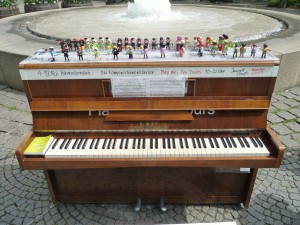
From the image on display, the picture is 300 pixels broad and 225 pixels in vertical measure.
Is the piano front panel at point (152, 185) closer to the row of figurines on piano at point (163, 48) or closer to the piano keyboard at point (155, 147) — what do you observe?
the piano keyboard at point (155, 147)

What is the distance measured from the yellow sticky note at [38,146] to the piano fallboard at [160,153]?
58 millimetres

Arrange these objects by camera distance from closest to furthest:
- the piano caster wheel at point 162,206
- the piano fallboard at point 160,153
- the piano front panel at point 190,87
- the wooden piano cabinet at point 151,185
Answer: the piano fallboard at point 160,153, the piano front panel at point 190,87, the wooden piano cabinet at point 151,185, the piano caster wheel at point 162,206

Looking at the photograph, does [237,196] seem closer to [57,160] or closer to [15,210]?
[57,160]

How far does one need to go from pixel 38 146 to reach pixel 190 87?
219 cm

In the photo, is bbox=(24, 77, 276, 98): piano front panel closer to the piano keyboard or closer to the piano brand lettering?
the piano brand lettering

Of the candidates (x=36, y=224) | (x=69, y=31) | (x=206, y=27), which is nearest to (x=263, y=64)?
(x=36, y=224)

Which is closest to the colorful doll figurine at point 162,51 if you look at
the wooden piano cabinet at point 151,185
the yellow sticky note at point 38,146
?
the wooden piano cabinet at point 151,185

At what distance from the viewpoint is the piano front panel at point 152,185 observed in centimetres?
402

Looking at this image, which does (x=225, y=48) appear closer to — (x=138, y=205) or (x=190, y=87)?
(x=190, y=87)

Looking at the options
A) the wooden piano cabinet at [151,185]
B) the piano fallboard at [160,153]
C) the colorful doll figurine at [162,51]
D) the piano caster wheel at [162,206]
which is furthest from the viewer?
the piano caster wheel at [162,206]

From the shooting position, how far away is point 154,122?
3553 mm

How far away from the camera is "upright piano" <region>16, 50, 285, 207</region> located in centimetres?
329

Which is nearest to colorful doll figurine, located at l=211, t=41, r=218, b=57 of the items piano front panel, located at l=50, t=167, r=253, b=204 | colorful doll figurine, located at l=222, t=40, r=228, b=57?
colorful doll figurine, located at l=222, t=40, r=228, b=57

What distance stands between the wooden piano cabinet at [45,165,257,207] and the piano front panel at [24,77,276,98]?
1.25 m
